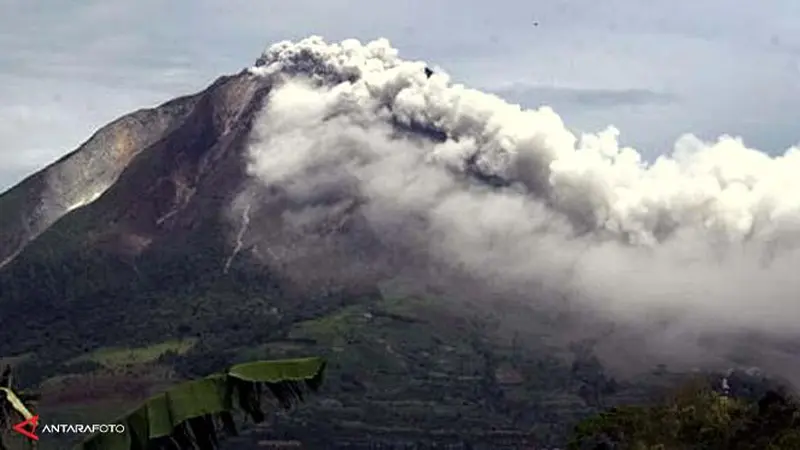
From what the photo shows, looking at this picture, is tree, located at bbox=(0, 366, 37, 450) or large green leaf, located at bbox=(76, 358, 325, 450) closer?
large green leaf, located at bbox=(76, 358, 325, 450)

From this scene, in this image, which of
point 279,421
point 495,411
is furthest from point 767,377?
point 279,421

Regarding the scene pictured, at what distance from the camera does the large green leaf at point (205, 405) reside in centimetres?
1113

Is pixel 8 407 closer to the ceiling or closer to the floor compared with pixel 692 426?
closer to the ceiling

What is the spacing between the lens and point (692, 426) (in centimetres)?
4919

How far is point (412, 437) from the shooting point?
580 feet

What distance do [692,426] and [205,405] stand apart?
40.4 meters

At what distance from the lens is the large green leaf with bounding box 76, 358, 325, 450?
1113 centimetres

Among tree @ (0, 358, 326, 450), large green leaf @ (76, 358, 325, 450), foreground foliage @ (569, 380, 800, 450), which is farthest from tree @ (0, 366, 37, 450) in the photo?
foreground foliage @ (569, 380, 800, 450)

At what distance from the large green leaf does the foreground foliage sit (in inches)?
1390

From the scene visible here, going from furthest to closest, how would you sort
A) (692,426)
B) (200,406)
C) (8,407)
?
(692,426), (8,407), (200,406)

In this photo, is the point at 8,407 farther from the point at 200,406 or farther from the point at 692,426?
the point at 692,426

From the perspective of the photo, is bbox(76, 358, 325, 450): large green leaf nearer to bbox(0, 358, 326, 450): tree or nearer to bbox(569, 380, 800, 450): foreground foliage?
bbox(0, 358, 326, 450): tree

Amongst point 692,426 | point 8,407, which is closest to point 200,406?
→ point 8,407

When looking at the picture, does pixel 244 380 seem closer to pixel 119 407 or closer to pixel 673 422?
pixel 673 422
